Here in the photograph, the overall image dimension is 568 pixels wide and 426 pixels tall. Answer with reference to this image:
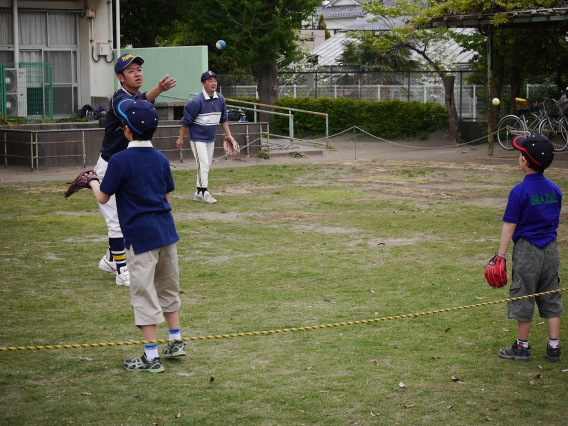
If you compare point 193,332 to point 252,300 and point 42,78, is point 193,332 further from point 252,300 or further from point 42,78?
point 42,78

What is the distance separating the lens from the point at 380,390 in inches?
216

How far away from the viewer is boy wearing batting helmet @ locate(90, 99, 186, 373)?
5848 millimetres

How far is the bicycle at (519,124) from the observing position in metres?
24.3

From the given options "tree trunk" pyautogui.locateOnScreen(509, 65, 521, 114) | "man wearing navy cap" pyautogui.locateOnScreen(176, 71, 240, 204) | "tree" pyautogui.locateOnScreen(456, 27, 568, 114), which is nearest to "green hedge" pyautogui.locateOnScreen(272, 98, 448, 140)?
"tree" pyautogui.locateOnScreen(456, 27, 568, 114)

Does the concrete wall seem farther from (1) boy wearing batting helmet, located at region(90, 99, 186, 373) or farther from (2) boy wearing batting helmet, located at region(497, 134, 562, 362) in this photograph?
(2) boy wearing batting helmet, located at region(497, 134, 562, 362)

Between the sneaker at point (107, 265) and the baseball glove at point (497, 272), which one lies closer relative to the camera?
the baseball glove at point (497, 272)

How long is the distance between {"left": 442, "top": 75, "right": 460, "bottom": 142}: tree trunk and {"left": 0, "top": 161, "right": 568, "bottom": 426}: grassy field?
15.4 meters

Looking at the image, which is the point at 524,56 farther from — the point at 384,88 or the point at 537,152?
the point at 537,152

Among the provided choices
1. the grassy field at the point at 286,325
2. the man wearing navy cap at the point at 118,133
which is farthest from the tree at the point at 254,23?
the man wearing navy cap at the point at 118,133

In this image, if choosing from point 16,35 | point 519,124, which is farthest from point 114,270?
point 16,35

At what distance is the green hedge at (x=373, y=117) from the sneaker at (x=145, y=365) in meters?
24.5

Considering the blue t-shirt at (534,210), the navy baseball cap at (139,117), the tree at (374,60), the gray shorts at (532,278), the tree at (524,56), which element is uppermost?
the tree at (374,60)

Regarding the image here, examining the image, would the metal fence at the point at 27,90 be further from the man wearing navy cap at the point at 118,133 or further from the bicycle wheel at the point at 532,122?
the man wearing navy cap at the point at 118,133

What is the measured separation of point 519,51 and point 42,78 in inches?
593
